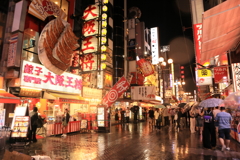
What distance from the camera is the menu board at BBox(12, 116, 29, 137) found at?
30.1ft

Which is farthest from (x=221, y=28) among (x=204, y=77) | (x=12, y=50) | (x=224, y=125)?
(x=204, y=77)

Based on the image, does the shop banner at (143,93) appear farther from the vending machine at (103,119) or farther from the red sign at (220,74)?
the vending machine at (103,119)

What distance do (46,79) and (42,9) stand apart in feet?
18.9

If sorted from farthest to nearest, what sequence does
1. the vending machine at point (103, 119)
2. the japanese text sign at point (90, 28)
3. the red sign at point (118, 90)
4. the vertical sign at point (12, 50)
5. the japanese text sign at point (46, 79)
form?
the japanese text sign at point (90, 28) < the vending machine at point (103, 119) < the red sign at point (118, 90) < the japanese text sign at point (46, 79) < the vertical sign at point (12, 50)

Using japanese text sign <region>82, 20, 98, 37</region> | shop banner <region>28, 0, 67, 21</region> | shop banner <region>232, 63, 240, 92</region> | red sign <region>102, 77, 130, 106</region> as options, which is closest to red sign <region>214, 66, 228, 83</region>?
shop banner <region>232, 63, 240, 92</region>

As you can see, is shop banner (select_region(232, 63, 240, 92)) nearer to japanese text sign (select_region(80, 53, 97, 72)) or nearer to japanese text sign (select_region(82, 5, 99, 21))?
japanese text sign (select_region(80, 53, 97, 72))

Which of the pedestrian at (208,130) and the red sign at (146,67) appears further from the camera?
the red sign at (146,67)

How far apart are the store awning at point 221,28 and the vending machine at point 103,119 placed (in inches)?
370

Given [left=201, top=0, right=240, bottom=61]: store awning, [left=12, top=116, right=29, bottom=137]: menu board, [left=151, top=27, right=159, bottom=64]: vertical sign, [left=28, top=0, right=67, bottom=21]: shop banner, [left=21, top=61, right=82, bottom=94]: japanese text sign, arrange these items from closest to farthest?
[left=201, top=0, right=240, bottom=61]: store awning → [left=12, top=116, right=29, bottom=137]: menu board → [left=21, top=61, right=82, bottom=94]: japanese text sign → [left=28, top=0, right=67, bottom=21]: shop banner → [left=151, top=27, right=159, bottom=64]: vertical sign

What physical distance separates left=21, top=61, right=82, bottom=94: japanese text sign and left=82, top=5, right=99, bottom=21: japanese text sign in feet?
25.2

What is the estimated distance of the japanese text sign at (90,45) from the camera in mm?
19656

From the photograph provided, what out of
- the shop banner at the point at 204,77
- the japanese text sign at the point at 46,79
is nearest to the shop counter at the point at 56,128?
the japanese text sign at the point at 46,79

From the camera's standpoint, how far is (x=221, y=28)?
604 cm

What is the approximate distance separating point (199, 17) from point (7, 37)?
18.7m
